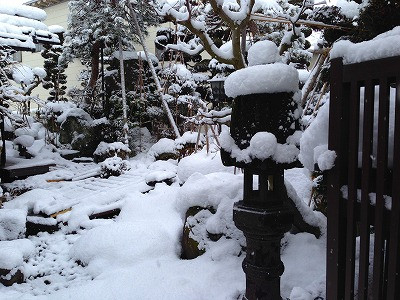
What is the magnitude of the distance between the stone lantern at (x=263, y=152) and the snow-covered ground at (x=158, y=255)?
48 centimetres

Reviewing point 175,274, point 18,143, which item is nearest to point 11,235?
point 175,274

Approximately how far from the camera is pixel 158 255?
4.03 meters

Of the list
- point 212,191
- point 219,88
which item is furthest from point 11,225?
point 219,88

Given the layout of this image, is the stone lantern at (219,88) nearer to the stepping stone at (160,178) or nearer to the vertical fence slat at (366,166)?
the stepping stone at (160,178)

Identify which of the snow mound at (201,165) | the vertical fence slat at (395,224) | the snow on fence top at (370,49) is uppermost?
the snow on fence top at (370,49)

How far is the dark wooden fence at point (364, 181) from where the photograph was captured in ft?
4.74

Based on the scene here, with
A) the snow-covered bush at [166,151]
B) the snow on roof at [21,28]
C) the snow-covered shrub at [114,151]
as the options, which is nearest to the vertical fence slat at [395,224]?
the snow-covered bush at [166,151]

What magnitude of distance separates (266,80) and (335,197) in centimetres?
82

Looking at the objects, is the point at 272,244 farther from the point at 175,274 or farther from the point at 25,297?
the point at 25,297

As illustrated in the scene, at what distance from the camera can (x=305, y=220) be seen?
333cm

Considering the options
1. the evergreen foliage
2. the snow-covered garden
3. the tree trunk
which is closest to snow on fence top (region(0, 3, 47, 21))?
the snow-covered garden

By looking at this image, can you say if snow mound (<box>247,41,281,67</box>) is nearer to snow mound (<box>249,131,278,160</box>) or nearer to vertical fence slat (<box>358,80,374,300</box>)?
snow mound (<box>249,131,278,160</box>)

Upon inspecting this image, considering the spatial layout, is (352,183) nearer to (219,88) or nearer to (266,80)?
(266,80)

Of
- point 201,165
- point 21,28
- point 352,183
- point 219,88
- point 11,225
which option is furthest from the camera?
point 21,28
